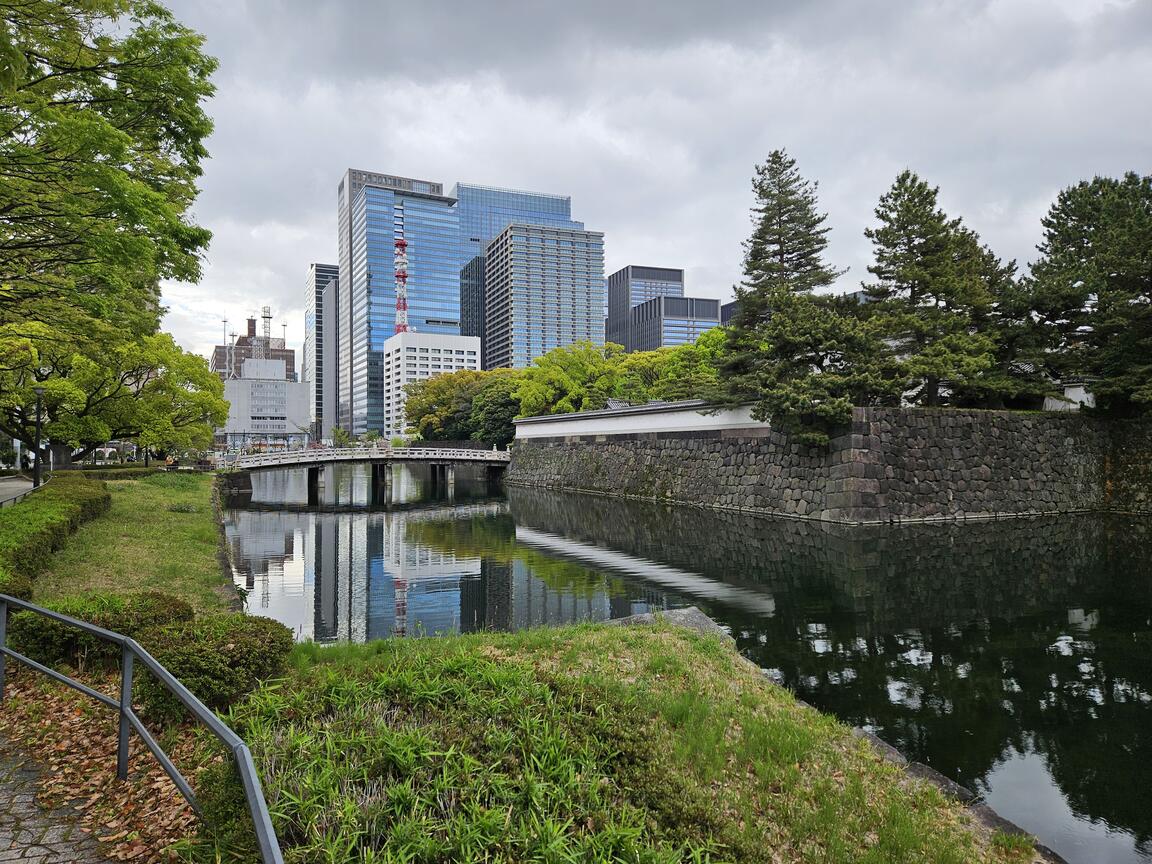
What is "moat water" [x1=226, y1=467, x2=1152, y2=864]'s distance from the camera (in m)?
5.68

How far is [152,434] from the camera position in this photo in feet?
83.1

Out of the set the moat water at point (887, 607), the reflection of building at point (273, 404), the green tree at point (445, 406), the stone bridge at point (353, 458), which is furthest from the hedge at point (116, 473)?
the reflection of building at point (273, 404)

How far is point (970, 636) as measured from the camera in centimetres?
920

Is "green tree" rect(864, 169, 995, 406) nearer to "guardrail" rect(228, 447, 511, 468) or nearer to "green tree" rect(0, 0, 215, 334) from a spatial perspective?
"green tree" rect(0, 0, 215, 334)

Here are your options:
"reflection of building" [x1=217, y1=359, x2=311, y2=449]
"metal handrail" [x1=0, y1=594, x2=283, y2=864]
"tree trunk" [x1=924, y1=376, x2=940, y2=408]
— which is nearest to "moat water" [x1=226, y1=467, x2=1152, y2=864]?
"tree trunk" [x1=924, y1=376, x2=940, y2=408]

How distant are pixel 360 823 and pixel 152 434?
91.2 ft

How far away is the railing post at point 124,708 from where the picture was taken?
314cm

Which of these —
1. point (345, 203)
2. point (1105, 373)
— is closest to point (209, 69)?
point (1105, 373)

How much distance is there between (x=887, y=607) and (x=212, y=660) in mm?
10064

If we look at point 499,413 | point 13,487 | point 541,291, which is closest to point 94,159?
point 13,487

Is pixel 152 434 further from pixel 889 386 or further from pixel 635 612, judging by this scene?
pixel 889 386

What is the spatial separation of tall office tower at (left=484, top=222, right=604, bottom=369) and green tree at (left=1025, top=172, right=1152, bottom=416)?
101239 millimetres

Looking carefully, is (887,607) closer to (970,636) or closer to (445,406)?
(970,636)

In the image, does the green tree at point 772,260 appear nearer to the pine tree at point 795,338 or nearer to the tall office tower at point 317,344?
the pine tree at point 795,338
